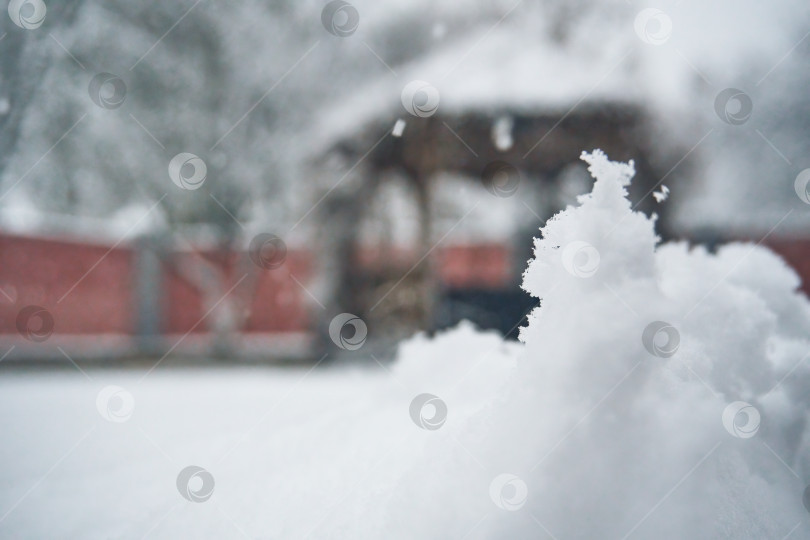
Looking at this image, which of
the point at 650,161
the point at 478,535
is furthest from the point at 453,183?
the point at 478,535

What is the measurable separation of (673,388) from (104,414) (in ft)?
5.62
